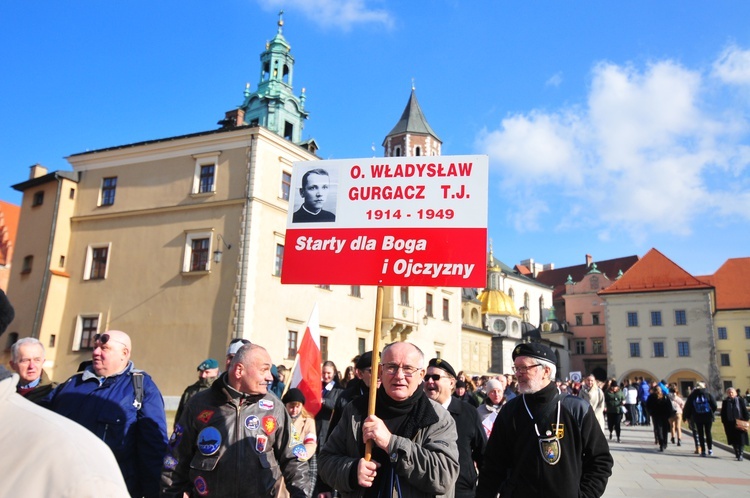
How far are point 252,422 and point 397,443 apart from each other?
125 centimetres

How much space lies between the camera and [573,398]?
4367mm

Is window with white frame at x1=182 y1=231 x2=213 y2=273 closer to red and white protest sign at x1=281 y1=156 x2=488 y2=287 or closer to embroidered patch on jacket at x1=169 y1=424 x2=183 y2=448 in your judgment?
red and white protest sign at x1=281 y1=156 x2=488 y2=287

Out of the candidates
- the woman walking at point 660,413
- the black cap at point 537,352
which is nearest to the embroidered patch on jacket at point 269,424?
the black cap at point 537,352

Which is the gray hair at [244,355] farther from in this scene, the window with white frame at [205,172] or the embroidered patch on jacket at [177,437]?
the window with white frame at [205,172]

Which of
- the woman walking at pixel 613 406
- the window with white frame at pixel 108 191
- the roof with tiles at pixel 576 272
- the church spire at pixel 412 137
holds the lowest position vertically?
the woman walking at pixel 613 406

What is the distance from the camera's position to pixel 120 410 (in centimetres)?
464

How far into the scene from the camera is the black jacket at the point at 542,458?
4.08m

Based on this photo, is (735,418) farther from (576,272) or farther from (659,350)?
(576,272)

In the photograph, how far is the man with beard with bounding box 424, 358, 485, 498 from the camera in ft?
16.6


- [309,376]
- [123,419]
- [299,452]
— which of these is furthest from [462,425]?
[309,376]

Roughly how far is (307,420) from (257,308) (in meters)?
21.5

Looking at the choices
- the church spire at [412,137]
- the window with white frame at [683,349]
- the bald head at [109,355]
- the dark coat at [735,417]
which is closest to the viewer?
the bald head at [109,355]

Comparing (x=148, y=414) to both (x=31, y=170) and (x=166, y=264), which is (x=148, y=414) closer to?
(x=166, y=264)

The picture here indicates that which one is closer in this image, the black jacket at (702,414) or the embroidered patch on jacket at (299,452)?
the embroidered patch on jacket at (299,452)
